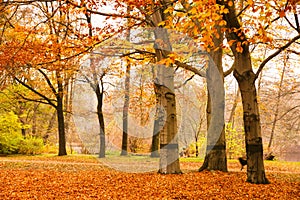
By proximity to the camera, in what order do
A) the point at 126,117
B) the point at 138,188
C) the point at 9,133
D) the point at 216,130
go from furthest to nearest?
the point at 126,117 < the point at 9,133 < the point at 216,130 < the point at 138,188

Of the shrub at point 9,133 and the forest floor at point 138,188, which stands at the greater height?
the shrub at point 9,133

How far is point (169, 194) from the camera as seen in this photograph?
23.9 ft

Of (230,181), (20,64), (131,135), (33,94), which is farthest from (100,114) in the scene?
(230,181)

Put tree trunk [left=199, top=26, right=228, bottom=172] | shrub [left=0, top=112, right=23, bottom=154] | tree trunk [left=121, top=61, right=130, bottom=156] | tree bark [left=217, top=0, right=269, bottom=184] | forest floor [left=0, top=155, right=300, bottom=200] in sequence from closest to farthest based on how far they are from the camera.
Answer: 1. forest floor [left=0, top=155, right=300, bottom=200]
2. tree bark [left=217, top=0, right=269, bottom=184]
3. tree trunk [left=199, top=26, right=228, bottom=172]
4. shrub [left=0, top=112, right=23, bottom=154]
5. tree trunk [left=121, top=61, right=130, bottom=156]

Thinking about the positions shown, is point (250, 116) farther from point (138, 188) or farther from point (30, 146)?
point (30, 146)

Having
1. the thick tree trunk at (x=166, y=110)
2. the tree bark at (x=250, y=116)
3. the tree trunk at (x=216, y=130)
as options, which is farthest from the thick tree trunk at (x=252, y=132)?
the tree trunk at (x=216, y=130)

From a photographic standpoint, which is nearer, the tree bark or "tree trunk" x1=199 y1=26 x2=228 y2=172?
the tree bark

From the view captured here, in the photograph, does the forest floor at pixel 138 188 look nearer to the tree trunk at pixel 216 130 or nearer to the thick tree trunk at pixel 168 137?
the thick tree trunk at pixel 168 137

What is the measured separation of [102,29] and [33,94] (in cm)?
A: 1122

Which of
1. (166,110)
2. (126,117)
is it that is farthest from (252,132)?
(126,117)

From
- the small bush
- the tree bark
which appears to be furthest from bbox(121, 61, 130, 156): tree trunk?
the tree bark

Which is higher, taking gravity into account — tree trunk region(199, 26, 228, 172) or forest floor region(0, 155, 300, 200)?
tree trunk region(199, 26, 228, 172)

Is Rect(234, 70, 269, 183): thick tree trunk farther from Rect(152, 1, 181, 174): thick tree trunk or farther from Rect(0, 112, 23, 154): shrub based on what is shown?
Rect(0, 112, 23, 154): shrub

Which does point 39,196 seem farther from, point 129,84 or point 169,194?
point 129,84
